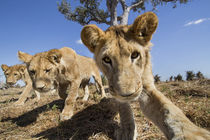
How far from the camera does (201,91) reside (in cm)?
430

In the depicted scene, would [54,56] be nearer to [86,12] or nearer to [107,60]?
[107,60]

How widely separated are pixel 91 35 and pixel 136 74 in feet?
3.84

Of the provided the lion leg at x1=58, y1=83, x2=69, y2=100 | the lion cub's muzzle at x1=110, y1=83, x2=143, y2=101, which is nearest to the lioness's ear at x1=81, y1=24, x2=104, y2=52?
the lion cub's muzzle at x1=110, y1=83, x2=143, y2=101

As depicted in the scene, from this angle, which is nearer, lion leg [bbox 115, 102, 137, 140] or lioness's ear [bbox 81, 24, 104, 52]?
lion leg [bbox 115, 102, 137, 140]

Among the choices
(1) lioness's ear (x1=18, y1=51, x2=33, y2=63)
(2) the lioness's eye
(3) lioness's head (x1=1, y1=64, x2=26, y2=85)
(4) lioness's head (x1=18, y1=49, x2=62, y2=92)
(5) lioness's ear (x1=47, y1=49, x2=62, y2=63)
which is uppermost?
(3) lioness's head (x1=1, y1=64, x2=26, y2=85)

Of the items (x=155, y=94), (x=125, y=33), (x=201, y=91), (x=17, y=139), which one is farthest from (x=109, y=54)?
(x=201, y=91)

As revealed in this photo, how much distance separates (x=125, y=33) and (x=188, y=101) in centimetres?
245

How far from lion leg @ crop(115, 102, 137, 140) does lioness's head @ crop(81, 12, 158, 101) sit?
2.30 ft

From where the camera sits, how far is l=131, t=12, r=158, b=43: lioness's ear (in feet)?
7.75

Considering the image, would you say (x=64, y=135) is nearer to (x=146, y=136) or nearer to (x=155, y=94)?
(x=146, y=136)

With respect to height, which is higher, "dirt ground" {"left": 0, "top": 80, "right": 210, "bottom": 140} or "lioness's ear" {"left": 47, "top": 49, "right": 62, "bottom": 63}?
"lioness's ear" {"left": 47, "top": 49, "right": 62, "bottom": 63}

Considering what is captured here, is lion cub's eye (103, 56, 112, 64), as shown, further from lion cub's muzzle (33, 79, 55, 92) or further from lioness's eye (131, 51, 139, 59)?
lion cub's muzzle (33, 79, 55, 92)

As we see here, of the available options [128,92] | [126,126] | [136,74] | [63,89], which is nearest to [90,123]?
[126,126]

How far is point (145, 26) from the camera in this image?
2.47 m
